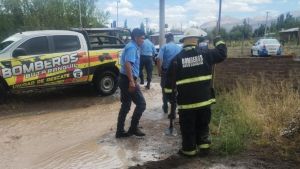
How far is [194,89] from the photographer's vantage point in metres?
5.45

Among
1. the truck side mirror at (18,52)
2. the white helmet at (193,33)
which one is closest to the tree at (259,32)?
the truck side mirror at (18,52)

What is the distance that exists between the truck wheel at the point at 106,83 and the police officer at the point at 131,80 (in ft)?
13.9

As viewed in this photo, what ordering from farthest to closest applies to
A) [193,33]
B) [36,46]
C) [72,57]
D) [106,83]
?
1. [106,83]
2. [72,57]
3. [36,46]
4. [193,33]

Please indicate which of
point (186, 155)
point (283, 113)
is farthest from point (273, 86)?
point (186, 155)

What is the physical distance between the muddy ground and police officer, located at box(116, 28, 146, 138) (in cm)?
21

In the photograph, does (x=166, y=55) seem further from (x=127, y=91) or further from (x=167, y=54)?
(x=127, y=91)

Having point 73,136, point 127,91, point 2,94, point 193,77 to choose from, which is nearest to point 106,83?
point 2,94

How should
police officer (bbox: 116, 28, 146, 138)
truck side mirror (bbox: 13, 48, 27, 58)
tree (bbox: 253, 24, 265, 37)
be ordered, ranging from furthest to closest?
tree (bbox: 253, 24, 265, 37) → truck side mirror (bbox: 13, 48, 27, 58) → police officer (bbox: 116, 28, 146, 138)

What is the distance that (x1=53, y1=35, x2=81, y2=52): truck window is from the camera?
397 inches

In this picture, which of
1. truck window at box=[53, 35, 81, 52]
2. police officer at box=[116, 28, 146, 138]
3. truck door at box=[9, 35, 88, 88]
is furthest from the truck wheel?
police officer at box=[116, 28, 146, 138]

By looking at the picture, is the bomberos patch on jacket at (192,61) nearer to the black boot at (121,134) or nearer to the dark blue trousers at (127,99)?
the dark blue trousers at (127,99)

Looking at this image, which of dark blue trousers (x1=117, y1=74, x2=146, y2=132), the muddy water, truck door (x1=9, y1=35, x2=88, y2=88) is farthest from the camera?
truck door (x1=9, y1=35, x2=88, y2=88)

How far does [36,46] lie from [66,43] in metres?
0.82

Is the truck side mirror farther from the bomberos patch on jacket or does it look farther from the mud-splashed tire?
the bomberos patch on jacket
